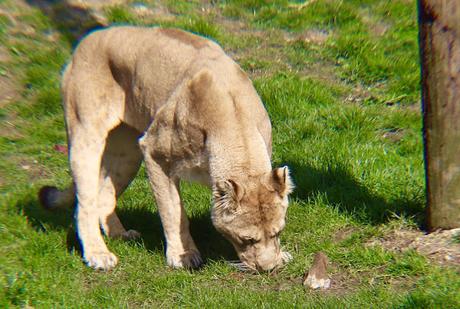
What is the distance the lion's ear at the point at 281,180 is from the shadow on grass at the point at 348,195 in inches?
42.3

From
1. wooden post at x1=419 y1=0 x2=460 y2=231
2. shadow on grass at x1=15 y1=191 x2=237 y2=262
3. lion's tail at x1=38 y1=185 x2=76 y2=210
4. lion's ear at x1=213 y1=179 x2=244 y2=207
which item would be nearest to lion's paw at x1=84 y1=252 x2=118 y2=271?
shadow on grass at x1=15 y1=191 x2=237 y2=262

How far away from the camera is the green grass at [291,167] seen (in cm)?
545

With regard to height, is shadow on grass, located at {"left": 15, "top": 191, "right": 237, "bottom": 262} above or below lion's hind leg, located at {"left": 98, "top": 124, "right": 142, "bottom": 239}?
below

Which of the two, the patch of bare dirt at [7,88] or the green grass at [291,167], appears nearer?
the green grass at [291,167]

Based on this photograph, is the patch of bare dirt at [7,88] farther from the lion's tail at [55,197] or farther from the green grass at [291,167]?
the lion's tail at [55,197]

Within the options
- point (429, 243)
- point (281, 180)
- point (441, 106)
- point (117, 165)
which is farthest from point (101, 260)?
point (441, 106)

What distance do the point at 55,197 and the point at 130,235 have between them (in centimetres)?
76

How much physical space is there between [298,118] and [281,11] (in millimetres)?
2780

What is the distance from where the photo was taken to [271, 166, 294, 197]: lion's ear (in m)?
5.31

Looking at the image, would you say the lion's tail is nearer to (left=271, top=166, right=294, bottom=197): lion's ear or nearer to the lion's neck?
the lion's neck

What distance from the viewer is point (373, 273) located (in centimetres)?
556

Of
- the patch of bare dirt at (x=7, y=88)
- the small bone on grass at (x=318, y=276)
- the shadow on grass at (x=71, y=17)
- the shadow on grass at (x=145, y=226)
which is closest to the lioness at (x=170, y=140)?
the shadow on grass at (x=145, y=226)

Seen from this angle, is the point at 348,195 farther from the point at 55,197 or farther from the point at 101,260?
the point at 55,197

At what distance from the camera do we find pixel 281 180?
5.34 meters
